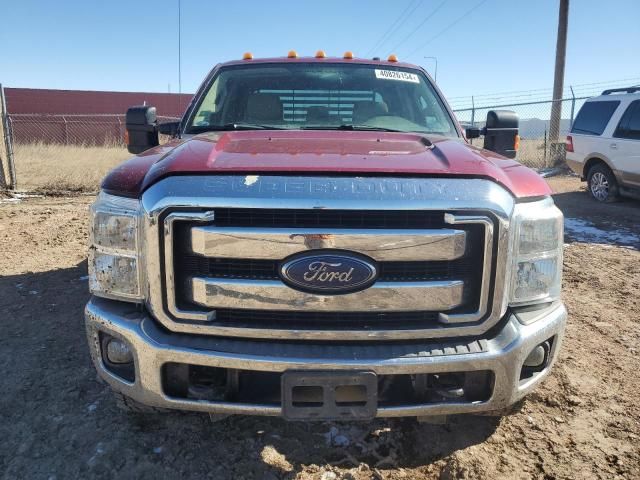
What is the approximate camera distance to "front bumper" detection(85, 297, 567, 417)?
6.63 feet

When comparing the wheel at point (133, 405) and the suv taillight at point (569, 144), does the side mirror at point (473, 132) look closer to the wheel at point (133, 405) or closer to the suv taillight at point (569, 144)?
the wheel at point (133, 405)

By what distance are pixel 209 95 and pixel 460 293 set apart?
8.16 ft

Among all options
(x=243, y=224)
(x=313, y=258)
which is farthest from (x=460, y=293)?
(x=243, y=224)

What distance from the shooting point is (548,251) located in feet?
7.26

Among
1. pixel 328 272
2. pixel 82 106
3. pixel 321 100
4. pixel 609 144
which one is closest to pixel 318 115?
pixel 321 100

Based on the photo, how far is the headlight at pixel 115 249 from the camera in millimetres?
2117

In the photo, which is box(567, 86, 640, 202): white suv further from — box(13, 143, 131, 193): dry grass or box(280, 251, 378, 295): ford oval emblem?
box(13, 143, 131, 193): dry grass

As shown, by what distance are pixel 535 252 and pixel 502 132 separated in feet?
5.55

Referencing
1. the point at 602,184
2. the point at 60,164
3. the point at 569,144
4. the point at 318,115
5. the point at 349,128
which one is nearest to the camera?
the point at 349,128

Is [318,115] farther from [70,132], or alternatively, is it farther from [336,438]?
[70,132]

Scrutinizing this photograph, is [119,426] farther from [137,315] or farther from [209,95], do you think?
[209,95]

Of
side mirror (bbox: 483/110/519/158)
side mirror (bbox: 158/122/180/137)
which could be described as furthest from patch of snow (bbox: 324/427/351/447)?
side mirror (bbox: 158/122/180/137)

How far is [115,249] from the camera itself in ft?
7.08

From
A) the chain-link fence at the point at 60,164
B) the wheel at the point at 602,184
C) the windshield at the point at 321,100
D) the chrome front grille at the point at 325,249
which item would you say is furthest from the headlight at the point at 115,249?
the wheel at the point at 602,184
